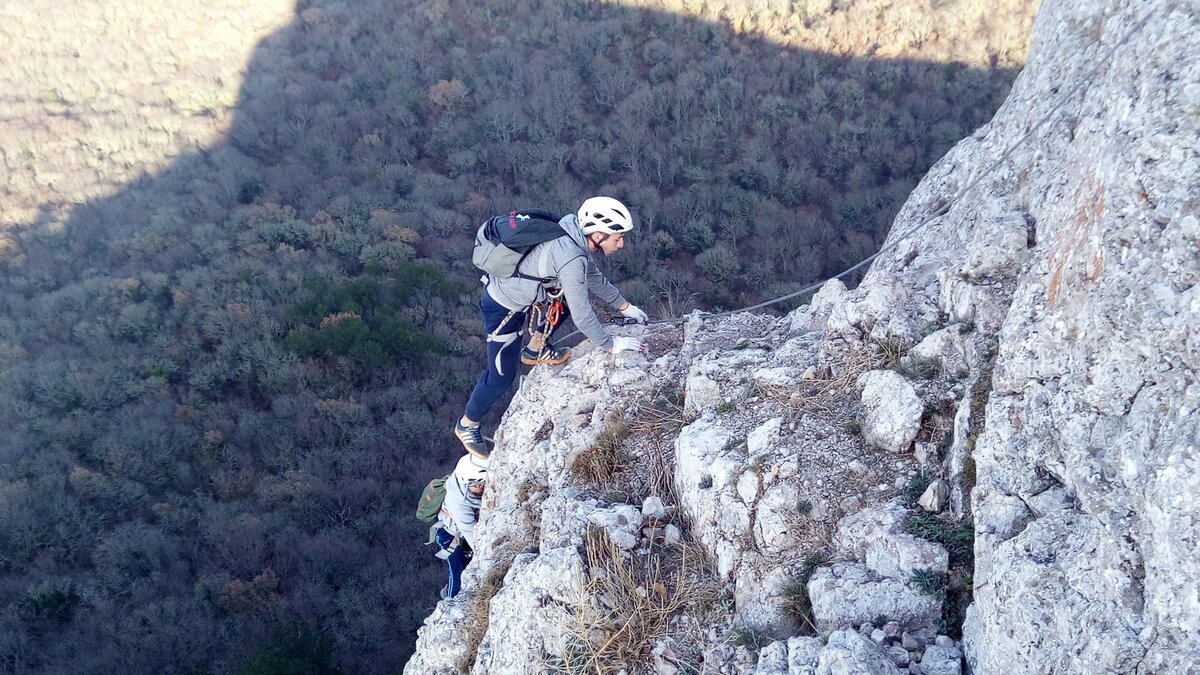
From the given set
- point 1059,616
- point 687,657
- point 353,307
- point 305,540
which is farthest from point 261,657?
point 1059,616

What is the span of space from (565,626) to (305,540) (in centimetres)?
955

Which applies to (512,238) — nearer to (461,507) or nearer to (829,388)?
(829,388)

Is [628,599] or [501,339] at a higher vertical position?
[501,339]

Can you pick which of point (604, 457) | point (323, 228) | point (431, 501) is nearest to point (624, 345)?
point (604, 457)

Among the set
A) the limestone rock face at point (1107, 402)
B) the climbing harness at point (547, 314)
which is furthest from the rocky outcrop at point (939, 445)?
the climbing harness at point (547, 314)

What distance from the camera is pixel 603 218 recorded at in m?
4.68

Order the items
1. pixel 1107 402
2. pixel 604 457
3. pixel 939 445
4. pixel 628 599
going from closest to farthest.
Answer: pixel 1107 402
pixel 939 445
pixel 628 599
pixel 604 457

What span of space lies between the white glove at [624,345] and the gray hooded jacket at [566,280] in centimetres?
6

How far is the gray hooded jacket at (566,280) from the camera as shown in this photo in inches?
183

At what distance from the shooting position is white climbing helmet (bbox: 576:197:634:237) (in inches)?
184

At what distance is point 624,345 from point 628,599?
176 cm

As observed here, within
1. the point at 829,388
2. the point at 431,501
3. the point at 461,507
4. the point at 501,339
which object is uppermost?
the point at 829,388

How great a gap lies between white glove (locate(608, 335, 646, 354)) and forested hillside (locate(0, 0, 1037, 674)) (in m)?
7.46

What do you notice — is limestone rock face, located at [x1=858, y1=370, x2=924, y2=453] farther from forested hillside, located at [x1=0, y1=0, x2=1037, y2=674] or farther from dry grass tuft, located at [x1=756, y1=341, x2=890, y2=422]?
forested hillside, located at [x1=0, y1=0, x2=1037, y2=674]
